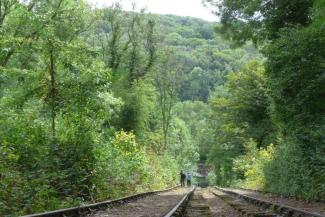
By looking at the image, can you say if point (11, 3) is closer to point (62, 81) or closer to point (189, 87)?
point (62, 81)

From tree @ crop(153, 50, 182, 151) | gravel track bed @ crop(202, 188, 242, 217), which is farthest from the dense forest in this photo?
tree @ crop(153, 50, 182, 151)

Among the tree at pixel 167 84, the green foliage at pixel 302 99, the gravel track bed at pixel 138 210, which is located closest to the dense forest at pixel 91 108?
the green foliage at pixel 302 99

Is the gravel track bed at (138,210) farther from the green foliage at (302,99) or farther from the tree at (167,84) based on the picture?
the tree at (167,84)

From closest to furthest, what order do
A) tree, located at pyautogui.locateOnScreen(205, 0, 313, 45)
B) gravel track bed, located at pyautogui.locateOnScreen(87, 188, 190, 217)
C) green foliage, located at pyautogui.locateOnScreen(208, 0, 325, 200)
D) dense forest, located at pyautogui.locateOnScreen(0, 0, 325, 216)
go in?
gravel track bed, located at pyautogui.locateOnScreen(87, 188, 190, 217) < dense forest, located at pyautogui.locateOnScreen(0, 0, 325, 216) < green foliage, located at pyautogui.locateOnScreen(208, 0, 325, 200) < tree, located at pyautogui.locateOnScreen(205, 0, 313, 45)

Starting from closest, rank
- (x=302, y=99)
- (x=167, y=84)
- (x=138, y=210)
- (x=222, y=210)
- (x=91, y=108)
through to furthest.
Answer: (x=138, y=210) → (x=222, y=210) → (x=91, y=108) → (x=302, y=99) → (x=167, y=84)

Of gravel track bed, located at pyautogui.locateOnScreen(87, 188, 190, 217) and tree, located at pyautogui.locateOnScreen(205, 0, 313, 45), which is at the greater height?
tree, located at pyautogui.locateOnScreen(205, 0, 313, 45)

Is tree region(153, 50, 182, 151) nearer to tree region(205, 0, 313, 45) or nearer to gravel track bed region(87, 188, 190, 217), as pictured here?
tree region(205, 0, 313, 45)

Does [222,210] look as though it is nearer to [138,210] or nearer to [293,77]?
[138,210]

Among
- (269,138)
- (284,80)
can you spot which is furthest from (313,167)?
(269,138)

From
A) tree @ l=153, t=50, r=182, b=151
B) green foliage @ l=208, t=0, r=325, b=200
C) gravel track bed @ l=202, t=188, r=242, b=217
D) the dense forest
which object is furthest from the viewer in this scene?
tree @ l=153, t=50, r=182, b=151

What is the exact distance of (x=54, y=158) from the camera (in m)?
12.6

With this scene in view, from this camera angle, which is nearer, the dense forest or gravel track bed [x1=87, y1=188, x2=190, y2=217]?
gravel track bed [x1=87, y1=188, x2=190, y2=217]

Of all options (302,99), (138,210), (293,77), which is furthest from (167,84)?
(138,210)

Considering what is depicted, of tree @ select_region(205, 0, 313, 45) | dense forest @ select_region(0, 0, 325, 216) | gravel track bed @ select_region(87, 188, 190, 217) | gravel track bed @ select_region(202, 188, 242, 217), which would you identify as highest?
tree @ select_region(205, 0, 313, 45)
